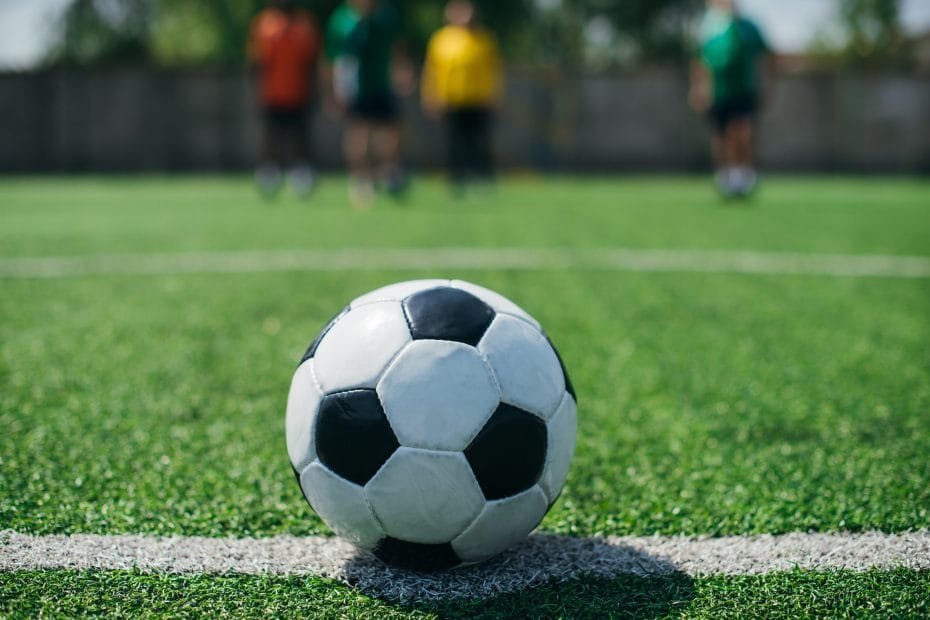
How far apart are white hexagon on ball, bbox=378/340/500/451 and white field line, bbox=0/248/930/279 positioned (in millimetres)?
3849

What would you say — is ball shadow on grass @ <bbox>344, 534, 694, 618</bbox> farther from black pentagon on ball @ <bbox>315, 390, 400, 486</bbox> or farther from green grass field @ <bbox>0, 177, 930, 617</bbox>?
black pentagon on ball @ <bbox>315, 390, 400, 486</bbox>

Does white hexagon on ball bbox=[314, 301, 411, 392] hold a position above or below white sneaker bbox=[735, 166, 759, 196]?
above

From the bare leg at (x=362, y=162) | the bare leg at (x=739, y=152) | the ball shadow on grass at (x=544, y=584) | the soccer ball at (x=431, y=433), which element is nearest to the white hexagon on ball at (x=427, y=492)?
the soccer ball at (x=431, y=433)

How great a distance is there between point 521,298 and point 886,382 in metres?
1.98

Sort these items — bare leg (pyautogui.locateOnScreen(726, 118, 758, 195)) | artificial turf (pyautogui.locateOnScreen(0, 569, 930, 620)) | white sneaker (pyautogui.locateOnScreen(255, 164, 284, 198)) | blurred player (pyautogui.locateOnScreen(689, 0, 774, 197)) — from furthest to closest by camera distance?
white sneaker (pyautogui.locateOnScreen(255, 164, 284, 198)) < bare leg (pyautogui.locateOnScreen(726, 118, 758, 195)) < blurred player (pyautogui.locateOnScreen(689, 0, 774, 197)) < artificial turf (pyautogui.locateOnScreen(0, 569, 930, 620))

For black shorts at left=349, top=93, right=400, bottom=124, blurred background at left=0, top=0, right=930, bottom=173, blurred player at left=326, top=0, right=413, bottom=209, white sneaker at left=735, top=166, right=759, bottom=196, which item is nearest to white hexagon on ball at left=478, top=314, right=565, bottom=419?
blurred player at left=326, top=0, right=413, bottom=209

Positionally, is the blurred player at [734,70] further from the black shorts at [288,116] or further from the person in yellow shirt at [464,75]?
the black shorts at [288,116]

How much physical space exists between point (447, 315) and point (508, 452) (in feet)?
1.05

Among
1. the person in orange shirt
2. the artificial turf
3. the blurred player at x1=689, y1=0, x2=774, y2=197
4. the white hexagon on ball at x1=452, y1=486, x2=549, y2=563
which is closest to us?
the artificial turf

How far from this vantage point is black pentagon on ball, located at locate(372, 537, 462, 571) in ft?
5.72

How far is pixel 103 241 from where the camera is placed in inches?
292

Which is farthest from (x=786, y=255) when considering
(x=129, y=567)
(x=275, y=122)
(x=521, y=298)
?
(x=275, y=122)

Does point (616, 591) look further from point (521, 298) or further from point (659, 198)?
point (659, 198)

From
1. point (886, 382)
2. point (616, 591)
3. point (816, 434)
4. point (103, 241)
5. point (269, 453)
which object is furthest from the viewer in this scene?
point (103, 241)
